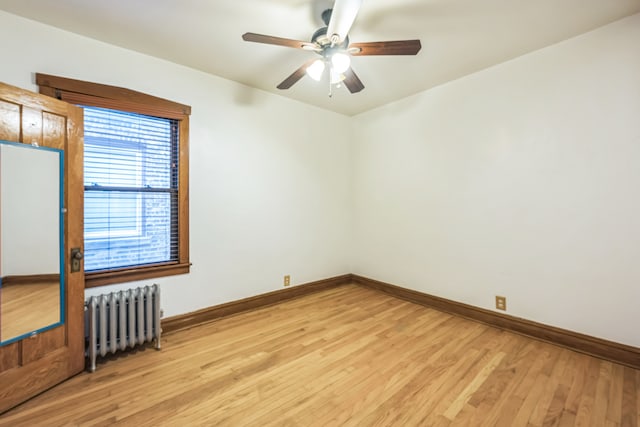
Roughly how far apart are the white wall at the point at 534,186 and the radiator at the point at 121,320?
9.33ft

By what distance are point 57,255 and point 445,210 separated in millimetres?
3577

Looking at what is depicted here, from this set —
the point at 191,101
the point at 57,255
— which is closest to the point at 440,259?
the point at 191,101

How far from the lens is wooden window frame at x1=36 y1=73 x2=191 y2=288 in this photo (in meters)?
2.12

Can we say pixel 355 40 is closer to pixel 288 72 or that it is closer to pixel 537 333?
pixel 288 72

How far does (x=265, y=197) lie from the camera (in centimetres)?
333

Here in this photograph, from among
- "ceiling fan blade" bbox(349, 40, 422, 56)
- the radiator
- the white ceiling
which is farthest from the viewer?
the radiator

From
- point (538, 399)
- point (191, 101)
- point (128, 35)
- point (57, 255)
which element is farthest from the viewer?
point (191, 101)

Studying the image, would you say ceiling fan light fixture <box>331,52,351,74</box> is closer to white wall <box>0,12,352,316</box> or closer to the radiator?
white wall <box>0,12,352,316</box>

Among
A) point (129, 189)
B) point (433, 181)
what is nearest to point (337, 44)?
point (433, 181)

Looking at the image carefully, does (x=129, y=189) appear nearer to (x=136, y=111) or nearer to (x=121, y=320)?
(x=136, y=111)

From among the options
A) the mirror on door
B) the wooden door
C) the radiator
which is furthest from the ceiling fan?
the radiator

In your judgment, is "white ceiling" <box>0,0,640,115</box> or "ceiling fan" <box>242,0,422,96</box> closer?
"ceiling fan" <box>242,0,422,96</box>

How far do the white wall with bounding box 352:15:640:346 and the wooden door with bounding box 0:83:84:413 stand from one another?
3.30 meters

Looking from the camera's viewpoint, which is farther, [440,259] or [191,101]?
[440,259]
